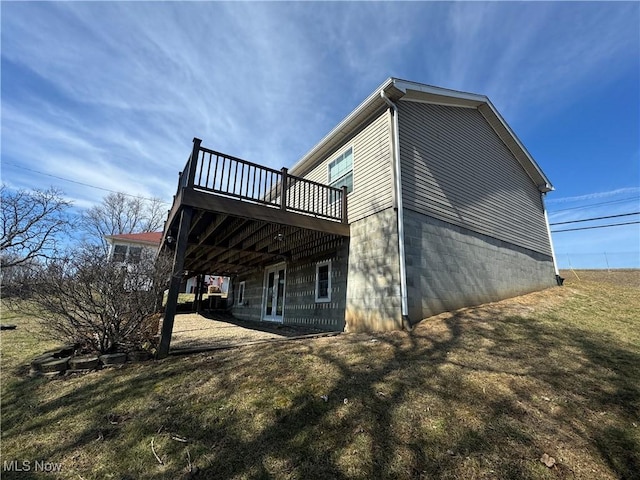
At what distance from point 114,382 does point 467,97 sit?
10849 mm

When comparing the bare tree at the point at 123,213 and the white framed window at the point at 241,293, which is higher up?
the bare tree at the point at 123,213

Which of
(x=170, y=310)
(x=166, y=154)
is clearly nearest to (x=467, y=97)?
(x=170, y=310)

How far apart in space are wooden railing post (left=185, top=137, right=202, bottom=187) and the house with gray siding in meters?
0.02

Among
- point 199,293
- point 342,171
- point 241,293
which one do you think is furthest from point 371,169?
point 199,293

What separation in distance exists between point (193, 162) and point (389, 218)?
4297 millimetres

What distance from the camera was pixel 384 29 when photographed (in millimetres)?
7871

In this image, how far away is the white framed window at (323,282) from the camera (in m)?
8.40

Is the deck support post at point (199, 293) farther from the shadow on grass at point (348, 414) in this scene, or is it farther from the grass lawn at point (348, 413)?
the shadow on grass at point (348, 414)

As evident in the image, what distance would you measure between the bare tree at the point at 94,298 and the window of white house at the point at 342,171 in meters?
5.53

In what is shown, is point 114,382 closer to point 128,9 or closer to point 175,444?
point 175,444

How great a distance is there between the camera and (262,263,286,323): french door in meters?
11.2

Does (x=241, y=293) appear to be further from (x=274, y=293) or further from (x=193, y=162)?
(x=193, y=162)

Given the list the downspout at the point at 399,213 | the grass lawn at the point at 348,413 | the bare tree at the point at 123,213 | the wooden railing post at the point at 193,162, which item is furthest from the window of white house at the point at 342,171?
the bare tree at the point at 123,213

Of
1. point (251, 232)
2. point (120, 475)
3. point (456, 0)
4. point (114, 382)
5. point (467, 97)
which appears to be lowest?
point (120, 475)
